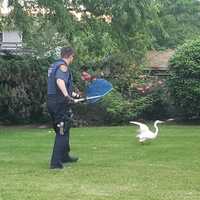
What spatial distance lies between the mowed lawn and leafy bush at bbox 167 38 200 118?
16.7 feet

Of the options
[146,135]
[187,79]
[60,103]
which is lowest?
[146,135]

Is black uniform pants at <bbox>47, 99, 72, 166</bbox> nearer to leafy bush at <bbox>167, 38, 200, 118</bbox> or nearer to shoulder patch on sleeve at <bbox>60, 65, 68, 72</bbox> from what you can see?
shoulder patch on sleeve at <bbox>60, 65, 68, 72</bbox>

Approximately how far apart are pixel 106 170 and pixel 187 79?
36.8 feet

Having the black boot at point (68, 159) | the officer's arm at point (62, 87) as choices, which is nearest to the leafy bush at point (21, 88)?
the black boot at point (68, 159)

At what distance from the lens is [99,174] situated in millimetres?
9523

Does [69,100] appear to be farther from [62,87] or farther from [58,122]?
[58,122]

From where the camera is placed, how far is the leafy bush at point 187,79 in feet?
67.1

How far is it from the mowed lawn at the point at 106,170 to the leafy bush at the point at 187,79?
5075mm

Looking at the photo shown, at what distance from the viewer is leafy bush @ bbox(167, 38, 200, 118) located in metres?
20.5

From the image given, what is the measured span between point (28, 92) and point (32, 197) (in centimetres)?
1305

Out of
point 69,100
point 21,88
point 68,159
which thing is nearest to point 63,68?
point 69,100

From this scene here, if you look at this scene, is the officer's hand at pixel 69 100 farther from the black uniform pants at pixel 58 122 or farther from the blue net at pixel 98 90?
the blue net at pixel 98 90

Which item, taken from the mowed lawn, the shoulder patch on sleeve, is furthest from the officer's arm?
the mowed lawn

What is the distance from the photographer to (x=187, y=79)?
20.6 m
